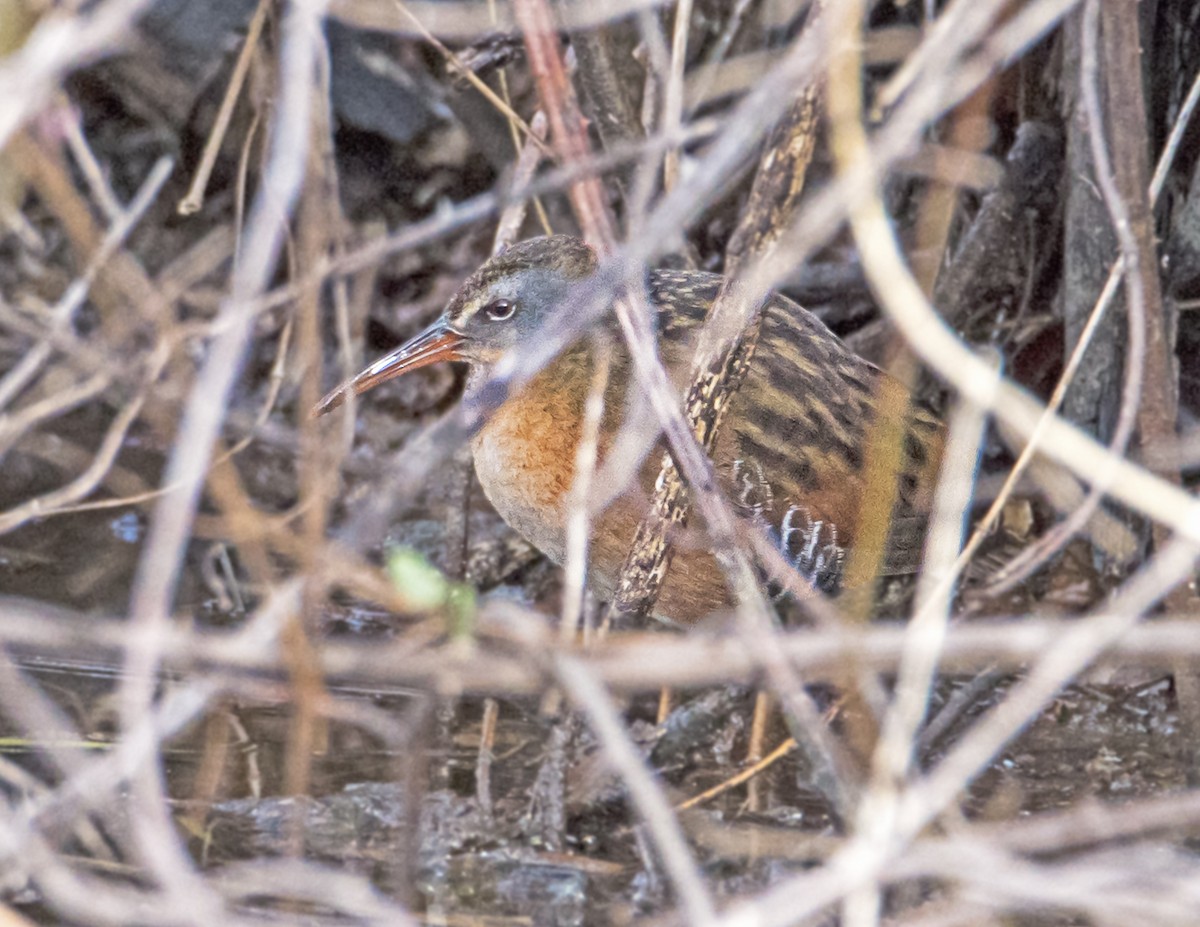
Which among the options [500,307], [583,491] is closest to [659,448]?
[500,307]

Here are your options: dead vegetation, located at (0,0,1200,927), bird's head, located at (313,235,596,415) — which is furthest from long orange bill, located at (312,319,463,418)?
dead vegetation, located at (0,0,1200,927)

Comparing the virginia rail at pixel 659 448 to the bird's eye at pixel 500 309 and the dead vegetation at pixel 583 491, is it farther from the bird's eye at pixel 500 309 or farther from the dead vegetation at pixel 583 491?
the dead vegetation at pixel 583 491

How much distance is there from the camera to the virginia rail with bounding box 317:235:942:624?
2943 mm

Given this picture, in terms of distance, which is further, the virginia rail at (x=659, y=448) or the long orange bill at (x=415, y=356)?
the long orange bill at (x=415, y=356)

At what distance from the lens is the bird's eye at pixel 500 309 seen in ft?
10.4

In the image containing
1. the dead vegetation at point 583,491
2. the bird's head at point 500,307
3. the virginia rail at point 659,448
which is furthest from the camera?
the bird's head at point 500,307

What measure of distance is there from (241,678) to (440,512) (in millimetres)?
2719

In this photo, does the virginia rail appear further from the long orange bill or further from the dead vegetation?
the dead vegetation

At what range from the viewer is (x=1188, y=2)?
3416 millimetres

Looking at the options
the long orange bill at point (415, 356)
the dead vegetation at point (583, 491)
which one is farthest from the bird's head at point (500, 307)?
the dead vegetation at point (583, 491)

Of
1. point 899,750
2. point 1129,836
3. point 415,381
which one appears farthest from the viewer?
point 415,381

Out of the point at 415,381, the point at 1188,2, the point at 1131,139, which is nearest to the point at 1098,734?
the point at 1131,139

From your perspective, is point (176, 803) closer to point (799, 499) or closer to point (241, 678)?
point (799, 499)

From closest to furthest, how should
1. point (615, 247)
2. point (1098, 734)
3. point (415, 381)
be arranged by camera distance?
point (615, 247) → point (1098, 734) → point (415, 381)
